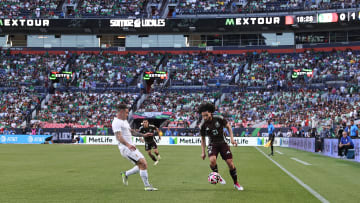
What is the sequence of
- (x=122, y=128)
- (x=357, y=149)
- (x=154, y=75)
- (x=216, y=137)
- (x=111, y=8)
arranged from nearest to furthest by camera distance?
(x=122, y=128) < (x=216, y=137) < (x=357, y=149) < (x=154, y=75) < (x=111, y=8)

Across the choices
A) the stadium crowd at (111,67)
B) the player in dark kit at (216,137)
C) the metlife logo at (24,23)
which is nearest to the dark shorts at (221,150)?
the player in dark kit at (216,137)

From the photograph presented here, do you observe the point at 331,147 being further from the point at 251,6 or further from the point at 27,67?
the point at 27,67

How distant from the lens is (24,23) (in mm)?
68000

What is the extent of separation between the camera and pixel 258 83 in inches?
2393

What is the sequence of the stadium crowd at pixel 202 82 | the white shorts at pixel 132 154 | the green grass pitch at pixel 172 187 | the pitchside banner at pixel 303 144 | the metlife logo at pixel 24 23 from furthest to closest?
the metlife logo at pixel 24 23 → the stadium crowd at pixel 202 82 → the pitchside banner at pixel 303 144 → the white shorts at pixel 132 154 → the green grass pitch at pixel 172 187

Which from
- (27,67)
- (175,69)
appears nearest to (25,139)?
(27,67)

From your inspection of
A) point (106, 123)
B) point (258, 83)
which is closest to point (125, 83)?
point (106, 123)

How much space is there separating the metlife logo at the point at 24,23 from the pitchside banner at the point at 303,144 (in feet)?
135

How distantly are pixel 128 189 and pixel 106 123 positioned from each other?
44.3 metres

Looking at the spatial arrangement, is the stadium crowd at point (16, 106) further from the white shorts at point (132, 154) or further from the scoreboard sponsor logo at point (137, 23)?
the white shorts at point (132, 154)

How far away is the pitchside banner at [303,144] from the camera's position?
1368 inches

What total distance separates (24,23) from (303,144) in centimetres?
4647

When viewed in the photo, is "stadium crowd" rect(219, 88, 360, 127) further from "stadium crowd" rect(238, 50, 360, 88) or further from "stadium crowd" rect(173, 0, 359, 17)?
"stadium crowd" rect(173, 0, 359, 17)

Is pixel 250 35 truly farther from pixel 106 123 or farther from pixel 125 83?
pixel 106 123
